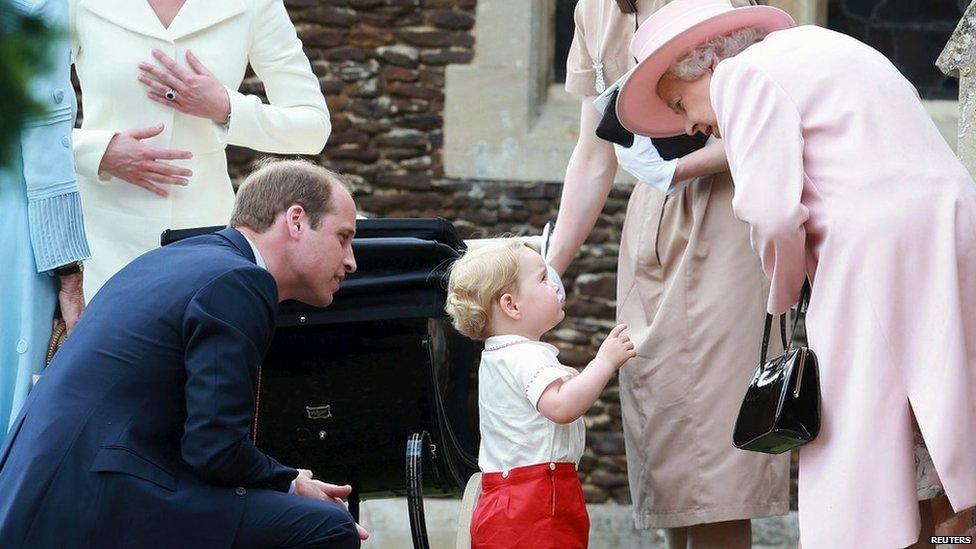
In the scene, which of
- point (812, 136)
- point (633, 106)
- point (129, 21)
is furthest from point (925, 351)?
point (129, 21)

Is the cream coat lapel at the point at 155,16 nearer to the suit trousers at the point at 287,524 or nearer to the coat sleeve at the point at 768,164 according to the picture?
the suit trousers at the point at 287,524

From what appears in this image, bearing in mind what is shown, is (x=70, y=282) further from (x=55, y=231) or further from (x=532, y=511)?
(x=532, y=511)

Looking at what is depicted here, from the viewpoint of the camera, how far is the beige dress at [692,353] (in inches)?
155

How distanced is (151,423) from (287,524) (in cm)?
37

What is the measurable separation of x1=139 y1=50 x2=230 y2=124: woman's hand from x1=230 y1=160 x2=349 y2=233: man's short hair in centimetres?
74

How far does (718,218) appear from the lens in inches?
157

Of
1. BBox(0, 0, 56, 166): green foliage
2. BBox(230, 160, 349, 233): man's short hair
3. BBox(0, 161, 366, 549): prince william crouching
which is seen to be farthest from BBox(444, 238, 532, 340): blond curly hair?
BBox(0, 0, 56, 166): green foliage

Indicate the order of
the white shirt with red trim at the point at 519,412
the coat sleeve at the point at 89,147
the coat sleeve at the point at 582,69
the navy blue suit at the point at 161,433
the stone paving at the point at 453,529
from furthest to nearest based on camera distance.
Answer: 1. the stone paving at the point at 453,529
2. the coat sleeve at the point at 582,69
3. the coat sleeve at the point at 89,147
4. the white shirt with red trim at the point at 519,412
5. the navy blue suit at the point at 161,433

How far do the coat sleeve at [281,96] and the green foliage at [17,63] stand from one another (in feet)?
10.3

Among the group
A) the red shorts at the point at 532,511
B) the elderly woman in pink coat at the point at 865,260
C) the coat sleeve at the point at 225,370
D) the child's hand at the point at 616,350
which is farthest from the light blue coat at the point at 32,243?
the elderly woman in pink coat at the point at 865,260

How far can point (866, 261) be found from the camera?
110 inches

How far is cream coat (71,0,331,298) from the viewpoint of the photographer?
411 cm

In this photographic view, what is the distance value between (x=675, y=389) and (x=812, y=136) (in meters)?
1.28

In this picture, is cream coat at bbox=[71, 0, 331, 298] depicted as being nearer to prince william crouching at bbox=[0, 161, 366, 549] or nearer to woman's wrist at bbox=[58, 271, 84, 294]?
woman's wrist at bbox=[58, 271, 84, 294]
